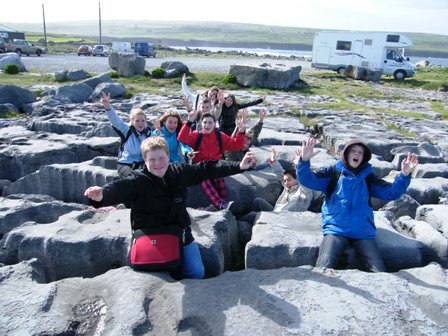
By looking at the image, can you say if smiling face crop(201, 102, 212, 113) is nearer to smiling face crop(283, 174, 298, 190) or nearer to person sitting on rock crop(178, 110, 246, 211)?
person sitting on rock crop(178, 110, 246, 211)

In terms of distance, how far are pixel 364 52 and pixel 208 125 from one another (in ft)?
99.5

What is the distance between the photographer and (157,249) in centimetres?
401

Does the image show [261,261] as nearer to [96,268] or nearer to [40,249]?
[96,268]

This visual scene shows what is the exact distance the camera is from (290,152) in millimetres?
8680

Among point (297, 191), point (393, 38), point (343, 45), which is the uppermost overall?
point (393, 38)

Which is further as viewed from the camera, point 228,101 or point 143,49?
point 143,49

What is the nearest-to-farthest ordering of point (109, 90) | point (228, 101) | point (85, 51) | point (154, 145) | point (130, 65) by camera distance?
point (154, 145) → point (228, 101) → point (109, 90) → point (130, 65) → point (85, 51)

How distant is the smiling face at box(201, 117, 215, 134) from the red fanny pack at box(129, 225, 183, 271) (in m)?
2.82

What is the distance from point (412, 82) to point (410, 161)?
2753 cm

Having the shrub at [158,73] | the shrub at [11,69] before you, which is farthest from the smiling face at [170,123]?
the shrub at [11,69]

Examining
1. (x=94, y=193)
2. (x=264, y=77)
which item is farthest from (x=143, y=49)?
(x=94, y=193)

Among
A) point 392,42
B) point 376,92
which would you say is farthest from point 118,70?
point 392,42

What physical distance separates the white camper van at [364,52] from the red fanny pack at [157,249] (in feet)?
103

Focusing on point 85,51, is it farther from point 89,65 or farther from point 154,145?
point 154,145
